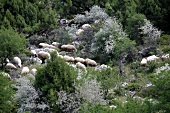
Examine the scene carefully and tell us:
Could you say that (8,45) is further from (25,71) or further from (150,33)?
(150,33)

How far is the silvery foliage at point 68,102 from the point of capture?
15945mm

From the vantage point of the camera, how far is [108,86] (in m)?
19.5

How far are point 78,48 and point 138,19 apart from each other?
5550mm

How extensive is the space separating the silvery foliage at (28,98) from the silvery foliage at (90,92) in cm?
170

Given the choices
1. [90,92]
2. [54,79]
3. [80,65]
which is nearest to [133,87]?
[80,65]

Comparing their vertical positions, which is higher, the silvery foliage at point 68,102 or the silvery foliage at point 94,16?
the silvery foliage at point 94,16

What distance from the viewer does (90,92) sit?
53.8ft

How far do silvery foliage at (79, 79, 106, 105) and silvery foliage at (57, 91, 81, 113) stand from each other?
312mm

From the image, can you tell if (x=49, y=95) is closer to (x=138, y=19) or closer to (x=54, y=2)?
(x=138, y=19)

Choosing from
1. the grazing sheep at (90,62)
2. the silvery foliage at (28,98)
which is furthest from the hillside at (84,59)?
the grazing sheep at (90,62)

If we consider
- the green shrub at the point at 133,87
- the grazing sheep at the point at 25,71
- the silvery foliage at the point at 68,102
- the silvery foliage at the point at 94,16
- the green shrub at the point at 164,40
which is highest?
the silvery foliage at the point at 94,16

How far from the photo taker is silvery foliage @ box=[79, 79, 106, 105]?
16.3m

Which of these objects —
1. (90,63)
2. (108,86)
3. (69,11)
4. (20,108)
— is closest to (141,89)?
(108,86)

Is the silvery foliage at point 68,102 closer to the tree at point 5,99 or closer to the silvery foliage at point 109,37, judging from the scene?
the tree at point 5,99
